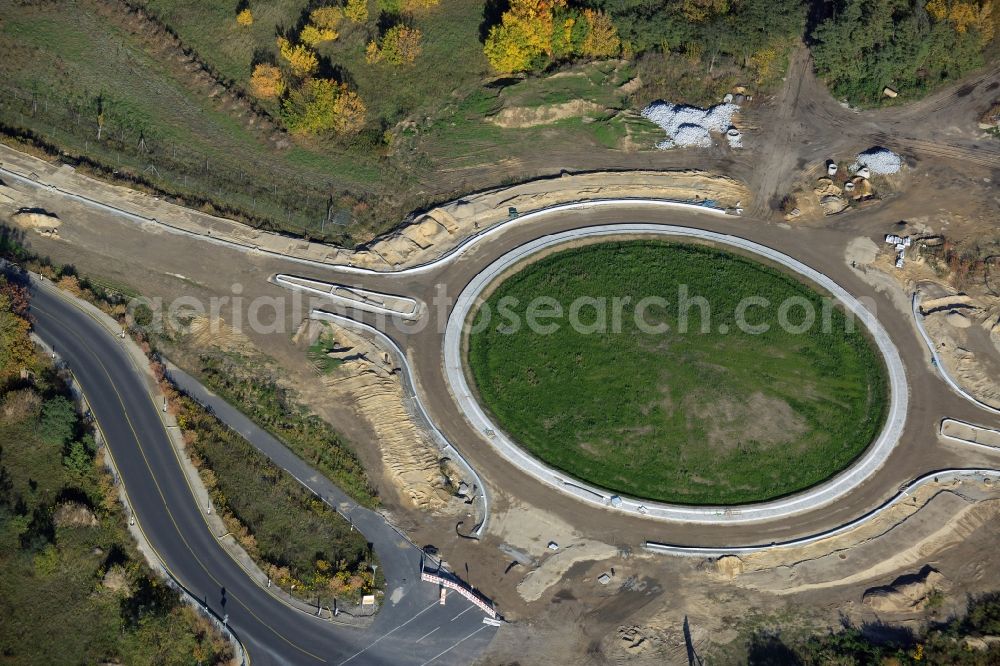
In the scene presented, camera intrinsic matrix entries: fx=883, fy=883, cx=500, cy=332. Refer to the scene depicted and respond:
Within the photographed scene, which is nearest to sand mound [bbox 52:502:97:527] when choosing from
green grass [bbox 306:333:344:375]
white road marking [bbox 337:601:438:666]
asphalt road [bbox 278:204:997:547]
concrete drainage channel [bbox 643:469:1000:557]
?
green grass [bbox 306:333:344:375]

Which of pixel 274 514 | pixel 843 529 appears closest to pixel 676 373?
pixel 843 529

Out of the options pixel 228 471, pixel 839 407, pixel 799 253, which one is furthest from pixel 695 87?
pixel 228 471

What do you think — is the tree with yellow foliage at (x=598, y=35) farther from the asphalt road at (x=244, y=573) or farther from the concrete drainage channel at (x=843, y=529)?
the asphalt road at (x=244, y=573)

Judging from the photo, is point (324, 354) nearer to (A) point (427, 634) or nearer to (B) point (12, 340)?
(B) point (12, 340)

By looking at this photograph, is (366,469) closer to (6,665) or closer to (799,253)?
(6,665)

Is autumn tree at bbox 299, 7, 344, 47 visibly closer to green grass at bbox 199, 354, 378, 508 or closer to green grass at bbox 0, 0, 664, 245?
green grass at bbox 0, 0, 664, 245

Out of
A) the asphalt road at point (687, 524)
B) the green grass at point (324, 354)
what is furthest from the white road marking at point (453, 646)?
the green grass at point (324, 354)
